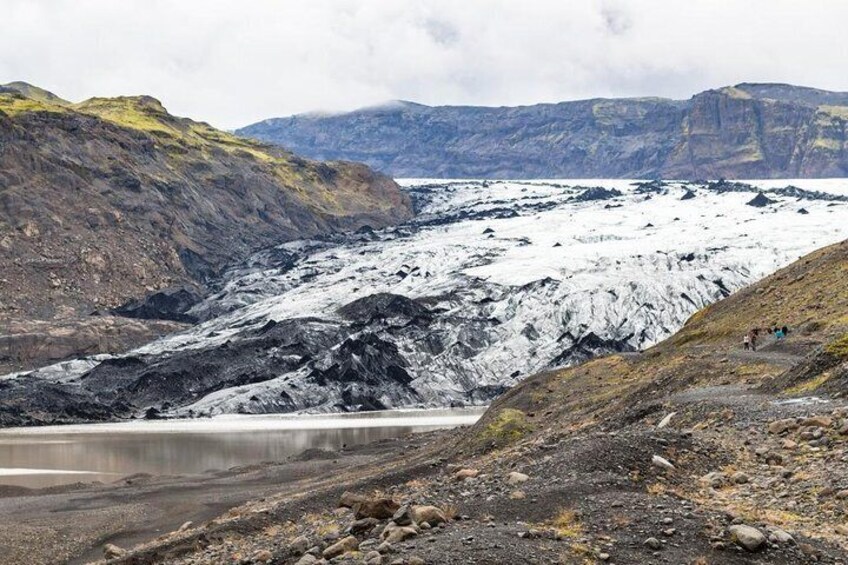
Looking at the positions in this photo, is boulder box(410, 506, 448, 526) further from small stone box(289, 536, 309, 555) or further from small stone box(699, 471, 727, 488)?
small stone box(699, 471, 727, 488)

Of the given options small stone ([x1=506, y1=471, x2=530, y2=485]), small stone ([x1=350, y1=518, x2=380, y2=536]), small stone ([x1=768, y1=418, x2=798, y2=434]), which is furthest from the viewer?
small stone ([x1=768, y1=418, x2=798, y2=434])

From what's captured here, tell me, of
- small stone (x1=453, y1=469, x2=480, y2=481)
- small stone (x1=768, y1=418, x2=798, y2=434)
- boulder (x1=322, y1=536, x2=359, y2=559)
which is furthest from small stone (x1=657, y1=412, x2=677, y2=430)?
boulder (x1=322, y1=536, x2=359, y2=559)

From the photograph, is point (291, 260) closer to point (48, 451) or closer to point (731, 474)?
point (48, 451)

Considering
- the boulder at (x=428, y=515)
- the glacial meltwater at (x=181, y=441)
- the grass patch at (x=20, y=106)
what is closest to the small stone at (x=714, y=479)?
the boulder at (x=428, y=515)

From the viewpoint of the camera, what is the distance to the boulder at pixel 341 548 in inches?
486

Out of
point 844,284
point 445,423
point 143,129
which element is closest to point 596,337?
point 445,423

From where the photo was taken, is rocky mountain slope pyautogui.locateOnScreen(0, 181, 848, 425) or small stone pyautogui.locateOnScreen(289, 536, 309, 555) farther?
rocky mountain slope pyautogui.locateOnScreen(0, 181, 848, 425)

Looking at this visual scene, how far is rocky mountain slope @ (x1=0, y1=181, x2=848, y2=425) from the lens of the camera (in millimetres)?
89438

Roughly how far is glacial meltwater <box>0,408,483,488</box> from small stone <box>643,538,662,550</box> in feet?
125

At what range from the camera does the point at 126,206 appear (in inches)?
5586

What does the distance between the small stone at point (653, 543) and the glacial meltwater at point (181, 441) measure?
38100mm

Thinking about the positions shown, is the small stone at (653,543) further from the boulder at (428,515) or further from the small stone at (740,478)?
the small stone at (740,478)

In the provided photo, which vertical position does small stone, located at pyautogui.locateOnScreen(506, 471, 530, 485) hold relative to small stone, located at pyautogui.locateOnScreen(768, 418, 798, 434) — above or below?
below

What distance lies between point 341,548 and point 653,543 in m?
3.86
